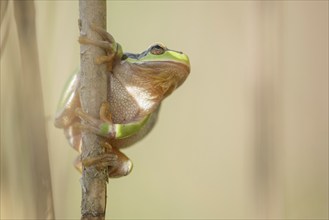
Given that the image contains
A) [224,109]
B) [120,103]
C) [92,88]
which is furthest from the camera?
[224,109]

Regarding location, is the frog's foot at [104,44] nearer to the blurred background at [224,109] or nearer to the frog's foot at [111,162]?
the frog's foot at [111,162]

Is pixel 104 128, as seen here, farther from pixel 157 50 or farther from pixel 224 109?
pixel 224 109

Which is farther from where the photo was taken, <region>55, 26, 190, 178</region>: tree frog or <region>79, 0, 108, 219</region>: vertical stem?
<region>55, 26, 190, 178</region>: tree frog

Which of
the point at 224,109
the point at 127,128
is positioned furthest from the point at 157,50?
the point at 224,109

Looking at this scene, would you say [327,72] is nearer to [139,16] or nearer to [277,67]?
[277,67]

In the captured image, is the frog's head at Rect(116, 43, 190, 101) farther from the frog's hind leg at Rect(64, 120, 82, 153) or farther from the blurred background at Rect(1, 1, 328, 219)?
the blurred background at Rect(1, 1, 328, 219)

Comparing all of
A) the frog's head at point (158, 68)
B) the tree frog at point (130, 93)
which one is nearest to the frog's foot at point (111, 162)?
the tree frog at point (130, 93)

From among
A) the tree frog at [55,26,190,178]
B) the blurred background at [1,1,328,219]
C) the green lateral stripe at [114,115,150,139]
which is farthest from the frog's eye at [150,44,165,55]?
the blurred background at [1,1,328,219]
